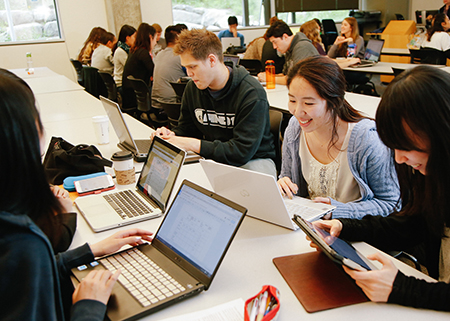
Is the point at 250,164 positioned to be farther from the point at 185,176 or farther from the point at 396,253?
the point at 396,253

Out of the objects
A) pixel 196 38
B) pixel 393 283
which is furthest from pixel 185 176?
pixel 393 283

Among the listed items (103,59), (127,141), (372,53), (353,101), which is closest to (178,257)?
(127,141)

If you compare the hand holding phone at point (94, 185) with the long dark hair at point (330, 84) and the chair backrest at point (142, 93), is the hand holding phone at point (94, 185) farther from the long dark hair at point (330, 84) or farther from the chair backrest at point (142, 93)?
the chair backrest at point (142, 93)

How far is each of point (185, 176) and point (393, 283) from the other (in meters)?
1.14

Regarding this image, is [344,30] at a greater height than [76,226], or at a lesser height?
greater

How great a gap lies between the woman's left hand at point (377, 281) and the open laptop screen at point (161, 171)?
0.72 m

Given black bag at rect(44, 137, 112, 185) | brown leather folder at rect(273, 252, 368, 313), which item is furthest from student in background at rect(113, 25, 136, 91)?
brown leather folder at rect(273, 252, 368, 313)

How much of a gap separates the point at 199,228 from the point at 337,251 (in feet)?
1.24

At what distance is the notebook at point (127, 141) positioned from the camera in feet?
6.95

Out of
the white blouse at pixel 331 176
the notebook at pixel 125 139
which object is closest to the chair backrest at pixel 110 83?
the notebook at pixel 125 139

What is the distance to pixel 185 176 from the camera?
1.91 meters

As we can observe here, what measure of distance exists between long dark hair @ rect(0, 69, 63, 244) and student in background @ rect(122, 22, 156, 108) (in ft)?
13.1

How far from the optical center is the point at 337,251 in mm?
1055

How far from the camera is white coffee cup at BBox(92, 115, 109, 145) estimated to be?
245cm
